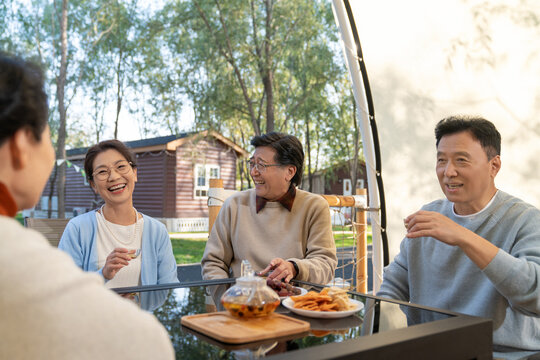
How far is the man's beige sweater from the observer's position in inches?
103

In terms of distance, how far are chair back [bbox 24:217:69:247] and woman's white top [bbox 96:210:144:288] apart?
66 centimetres

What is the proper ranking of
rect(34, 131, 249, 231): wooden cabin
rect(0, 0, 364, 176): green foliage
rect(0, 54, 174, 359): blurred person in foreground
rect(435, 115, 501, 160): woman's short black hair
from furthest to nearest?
rect(34, 131, 249, 231): wooden cabin < rect(0, 0, 364, 176): green foliage < rect(435, 115, 501, 160): woman's short black hair < rect(0, 54, 174, 359): blurred person in foreground

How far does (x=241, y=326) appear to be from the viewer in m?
1.22

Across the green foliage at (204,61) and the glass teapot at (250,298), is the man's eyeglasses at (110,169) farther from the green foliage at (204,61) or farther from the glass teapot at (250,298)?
the green foliage at (204,61)

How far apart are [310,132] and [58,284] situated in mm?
22858

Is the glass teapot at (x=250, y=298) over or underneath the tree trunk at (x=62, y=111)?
underneath

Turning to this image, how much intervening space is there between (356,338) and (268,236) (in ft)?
5.18

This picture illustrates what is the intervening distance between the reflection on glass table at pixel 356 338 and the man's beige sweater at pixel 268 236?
1047mm

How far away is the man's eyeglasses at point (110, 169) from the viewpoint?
259cm

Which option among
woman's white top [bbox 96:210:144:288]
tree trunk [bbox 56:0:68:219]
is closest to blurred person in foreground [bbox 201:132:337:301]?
woman's white top [bbox 96:210:144:288]

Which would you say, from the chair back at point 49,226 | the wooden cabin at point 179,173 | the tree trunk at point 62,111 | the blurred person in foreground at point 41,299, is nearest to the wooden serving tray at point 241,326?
the blurred person in foreground at point 41,299

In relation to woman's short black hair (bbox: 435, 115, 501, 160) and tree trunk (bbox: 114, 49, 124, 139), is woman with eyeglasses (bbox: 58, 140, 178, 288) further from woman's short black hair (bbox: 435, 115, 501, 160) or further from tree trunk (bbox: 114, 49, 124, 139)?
tree trunk (bbox: 114, 49, 124, 139)

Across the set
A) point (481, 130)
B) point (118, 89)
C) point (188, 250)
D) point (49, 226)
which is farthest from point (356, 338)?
point (118, 89)

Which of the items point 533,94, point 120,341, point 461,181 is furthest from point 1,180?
point 533,94
